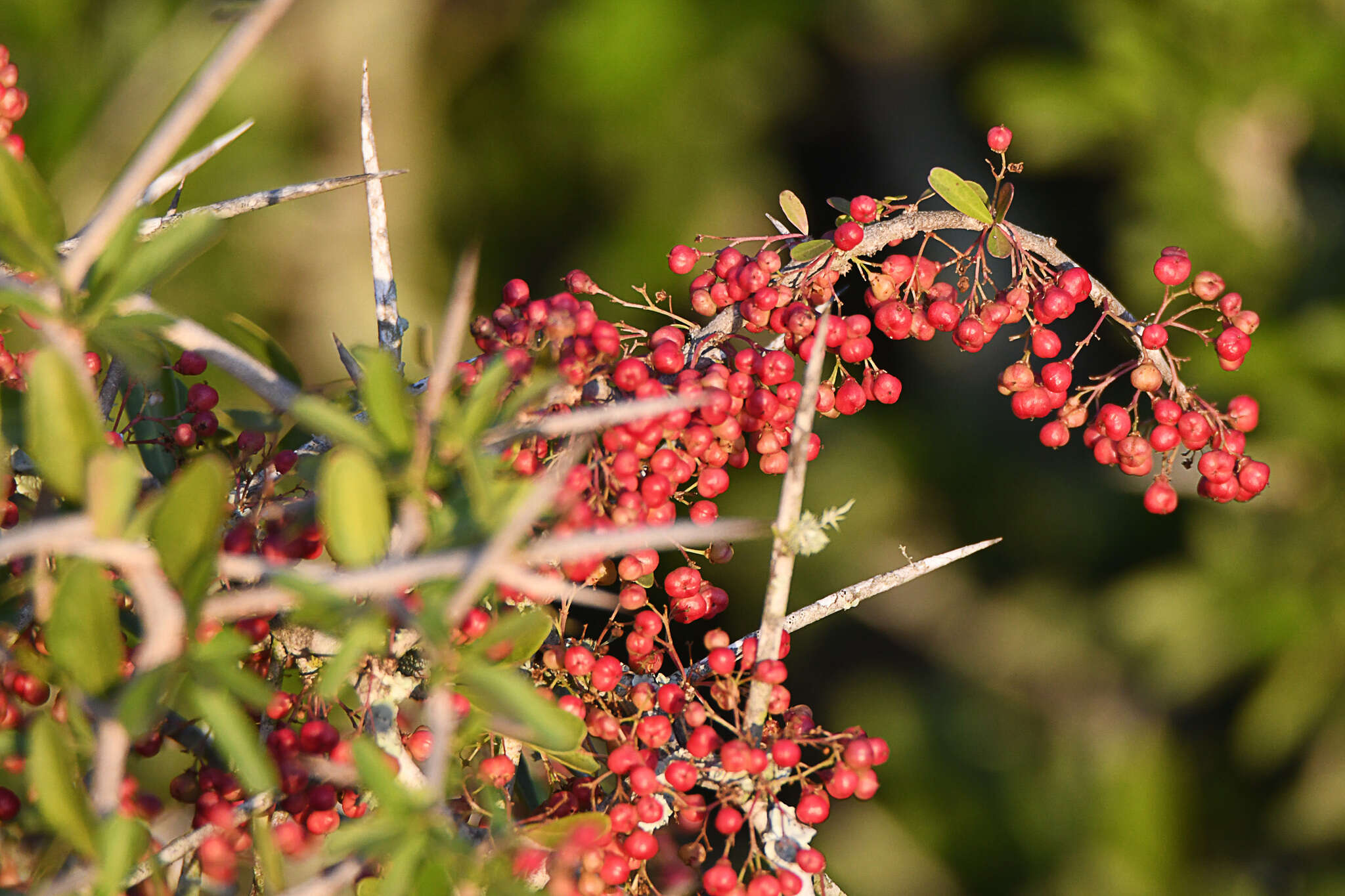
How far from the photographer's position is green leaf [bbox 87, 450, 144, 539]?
431 mm

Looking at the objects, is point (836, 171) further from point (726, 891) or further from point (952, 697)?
point (726, 891)

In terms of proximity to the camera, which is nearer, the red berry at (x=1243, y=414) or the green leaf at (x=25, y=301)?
the green leaf at (x=25, y=301)

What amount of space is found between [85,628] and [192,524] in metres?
0.06

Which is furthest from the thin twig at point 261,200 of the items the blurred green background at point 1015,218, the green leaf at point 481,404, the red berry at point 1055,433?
the blurred green background at point 1015,218

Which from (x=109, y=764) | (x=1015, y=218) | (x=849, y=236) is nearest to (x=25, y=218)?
(x=109, y=764)

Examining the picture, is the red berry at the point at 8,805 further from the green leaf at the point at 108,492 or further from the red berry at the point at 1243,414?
the red berry at the point at 1243,414

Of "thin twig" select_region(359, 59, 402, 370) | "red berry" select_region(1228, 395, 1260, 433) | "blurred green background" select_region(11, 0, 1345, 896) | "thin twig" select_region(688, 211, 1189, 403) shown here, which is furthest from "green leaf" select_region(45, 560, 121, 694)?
"blurred green background" select_region(11, 0, 1345, 896)

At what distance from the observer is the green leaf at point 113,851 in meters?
0.43

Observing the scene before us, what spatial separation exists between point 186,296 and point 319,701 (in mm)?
3084

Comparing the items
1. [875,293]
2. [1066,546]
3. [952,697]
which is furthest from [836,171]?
[875,293]

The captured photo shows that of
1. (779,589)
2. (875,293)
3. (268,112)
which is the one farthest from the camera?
(268,112)

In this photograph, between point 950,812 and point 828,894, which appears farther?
point 950,812

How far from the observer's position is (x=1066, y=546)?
334 cm

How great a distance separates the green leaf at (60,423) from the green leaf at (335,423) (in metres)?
0.09
